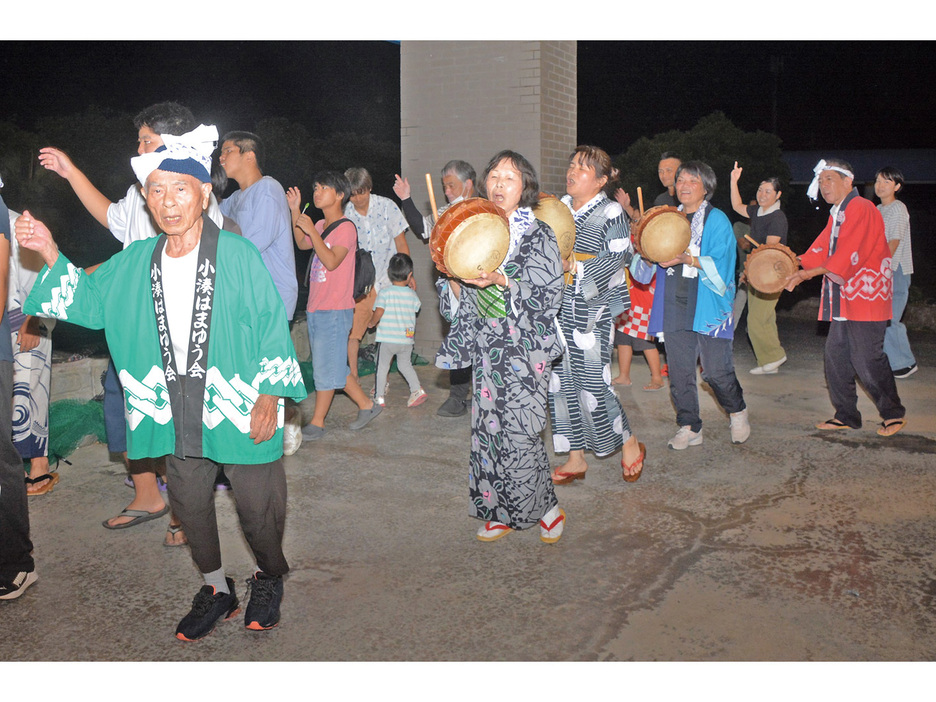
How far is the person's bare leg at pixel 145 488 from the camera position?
4.40 m

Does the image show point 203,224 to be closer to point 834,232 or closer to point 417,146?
point 834,232

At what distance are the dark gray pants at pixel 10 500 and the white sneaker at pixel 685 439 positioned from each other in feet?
12.5

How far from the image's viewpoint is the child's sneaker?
22.8 feet

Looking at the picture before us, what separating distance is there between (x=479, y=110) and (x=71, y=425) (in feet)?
15.2

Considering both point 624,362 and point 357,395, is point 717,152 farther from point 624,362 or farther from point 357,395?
point 357,395

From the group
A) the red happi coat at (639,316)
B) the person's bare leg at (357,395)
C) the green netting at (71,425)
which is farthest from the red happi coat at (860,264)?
the green netting at (71,425)

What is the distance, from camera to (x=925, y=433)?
6078 mm

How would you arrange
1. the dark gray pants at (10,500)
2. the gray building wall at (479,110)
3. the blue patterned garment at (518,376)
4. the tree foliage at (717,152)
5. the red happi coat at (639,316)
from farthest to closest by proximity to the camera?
the tree foliage at (717,152) < the gray building wall at (479,110) < the red happi coat at (639,316) < the blue patterned garment at (518,376) < the dark gray pants at (10,500)

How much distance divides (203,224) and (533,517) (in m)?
1.99

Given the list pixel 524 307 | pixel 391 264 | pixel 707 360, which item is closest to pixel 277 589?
pixel 524 307

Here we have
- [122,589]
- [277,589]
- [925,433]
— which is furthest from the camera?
[925,433]

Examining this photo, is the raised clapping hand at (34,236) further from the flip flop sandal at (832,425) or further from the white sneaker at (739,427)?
the flip flop sandal at (832,425)

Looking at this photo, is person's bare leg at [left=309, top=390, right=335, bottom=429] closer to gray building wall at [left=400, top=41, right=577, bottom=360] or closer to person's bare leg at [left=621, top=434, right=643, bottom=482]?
person's bare leg at [left=621, top=434, right=643, bottom=482]

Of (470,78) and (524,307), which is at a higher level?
(470,78)
